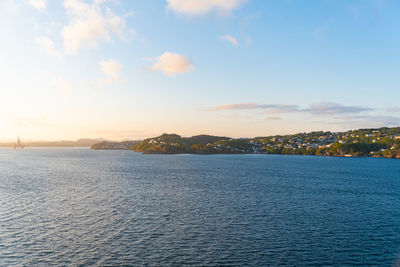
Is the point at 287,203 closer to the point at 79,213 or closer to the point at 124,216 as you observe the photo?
the point at 124,216

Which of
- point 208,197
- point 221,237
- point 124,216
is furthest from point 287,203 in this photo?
point 124,216

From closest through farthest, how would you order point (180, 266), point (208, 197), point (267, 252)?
1. point (180, 266)
2. point (267, 252)
3. point (208, 197)

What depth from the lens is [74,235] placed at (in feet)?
125

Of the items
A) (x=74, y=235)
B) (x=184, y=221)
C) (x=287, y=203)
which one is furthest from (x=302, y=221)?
(x=74, y=235)

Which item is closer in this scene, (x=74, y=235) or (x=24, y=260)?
(x=24, y=260)

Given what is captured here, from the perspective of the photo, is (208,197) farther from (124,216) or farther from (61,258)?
(61,258)

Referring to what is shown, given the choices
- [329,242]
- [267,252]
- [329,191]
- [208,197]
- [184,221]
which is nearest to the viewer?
[267,252]

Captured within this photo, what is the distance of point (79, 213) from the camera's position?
50.7 meters

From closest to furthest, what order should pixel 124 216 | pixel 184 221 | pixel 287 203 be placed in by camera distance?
pixel 184 221, pixel 124 216, pixel 287 203

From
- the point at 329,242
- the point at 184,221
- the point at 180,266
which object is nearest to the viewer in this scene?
the point at 180,266

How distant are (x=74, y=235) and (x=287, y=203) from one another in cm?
4429

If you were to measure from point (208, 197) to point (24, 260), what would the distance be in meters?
42.7

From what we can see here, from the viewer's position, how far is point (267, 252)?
1289 inches

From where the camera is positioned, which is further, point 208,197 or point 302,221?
point 208,197
